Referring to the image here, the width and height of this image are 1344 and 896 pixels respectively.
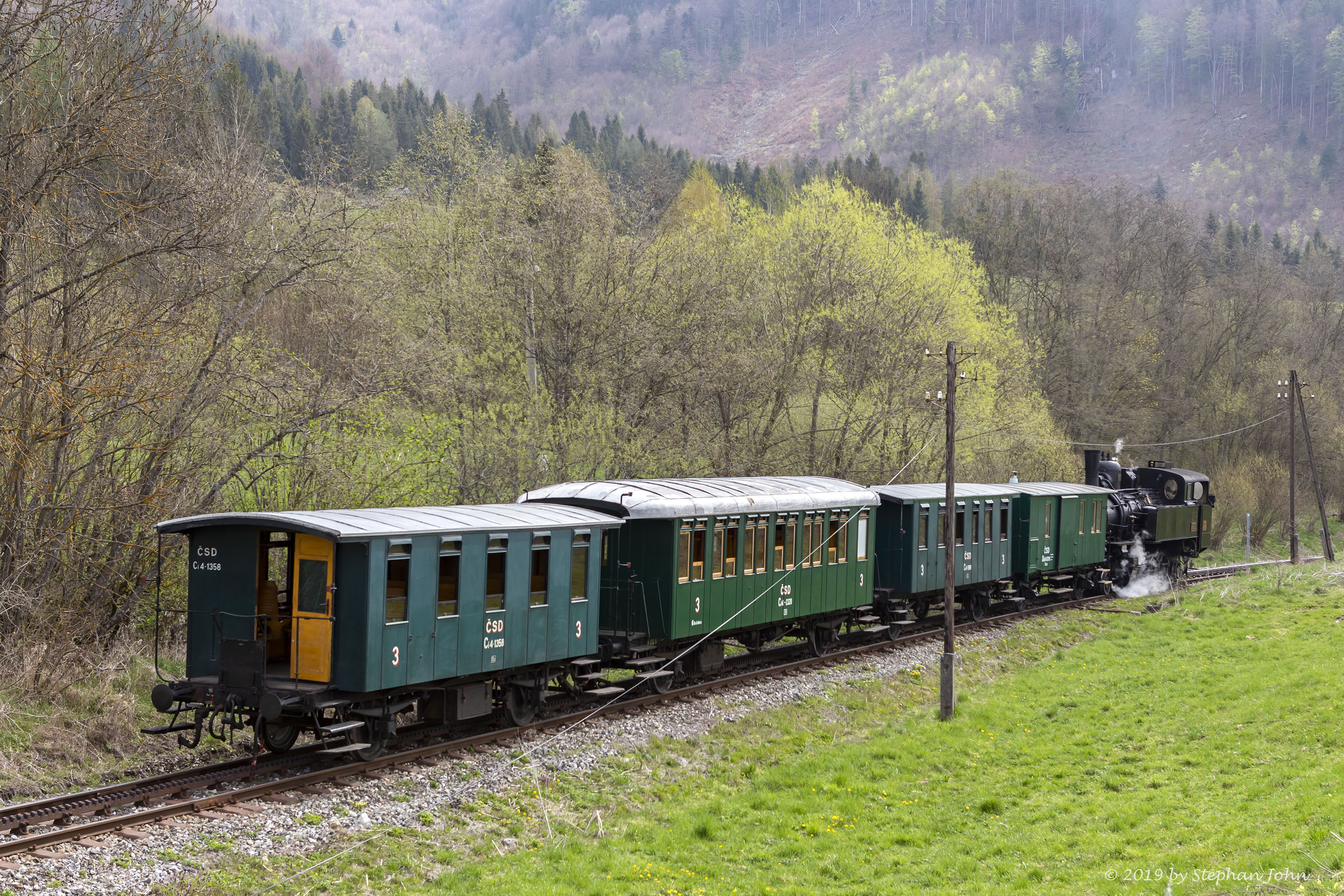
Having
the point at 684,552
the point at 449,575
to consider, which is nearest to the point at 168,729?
the point at 449,575

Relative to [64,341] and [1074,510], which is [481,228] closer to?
[64,341]

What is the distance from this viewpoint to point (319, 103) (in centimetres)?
7431

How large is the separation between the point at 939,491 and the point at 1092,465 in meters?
12.7

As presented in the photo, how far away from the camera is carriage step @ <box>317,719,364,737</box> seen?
11.9 meters

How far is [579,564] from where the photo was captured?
15828 millimetres

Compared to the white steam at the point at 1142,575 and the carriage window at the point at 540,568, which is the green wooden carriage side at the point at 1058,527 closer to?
the white steam at the point at 1142,575

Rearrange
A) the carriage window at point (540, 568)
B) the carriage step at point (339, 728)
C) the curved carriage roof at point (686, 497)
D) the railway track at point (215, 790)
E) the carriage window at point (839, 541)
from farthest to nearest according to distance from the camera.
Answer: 1. the carriage window at point (839, 541)
2. the curved carriage roof at point (686, 497)
3. the carriage window at point (540, 568)
4. the carriage step at point (339, 728)
5. the railway track at point (215, 790)

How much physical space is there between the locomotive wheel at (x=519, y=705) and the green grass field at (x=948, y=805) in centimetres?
175

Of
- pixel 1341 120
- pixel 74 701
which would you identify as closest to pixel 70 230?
pixel 74 701

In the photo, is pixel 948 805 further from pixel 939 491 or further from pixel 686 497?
pixel 939 491

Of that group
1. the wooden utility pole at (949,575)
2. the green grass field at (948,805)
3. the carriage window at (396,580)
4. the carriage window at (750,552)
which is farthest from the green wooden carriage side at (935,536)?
the carriage window at (396,580)

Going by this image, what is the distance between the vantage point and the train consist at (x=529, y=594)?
1241cm

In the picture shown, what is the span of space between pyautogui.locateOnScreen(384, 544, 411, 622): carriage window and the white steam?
28.0 m

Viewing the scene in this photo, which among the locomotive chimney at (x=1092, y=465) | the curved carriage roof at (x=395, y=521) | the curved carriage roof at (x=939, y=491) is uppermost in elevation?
the locomotive chimney at (x=1092, y=465)
